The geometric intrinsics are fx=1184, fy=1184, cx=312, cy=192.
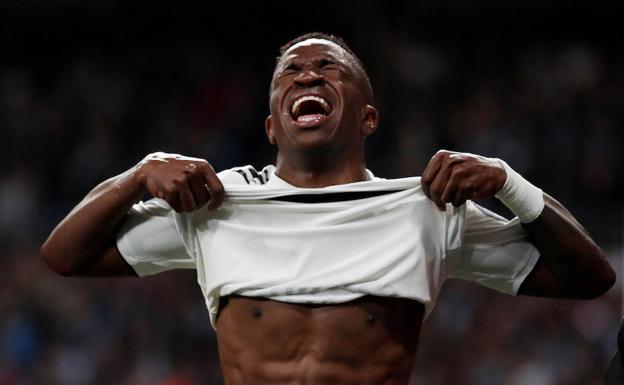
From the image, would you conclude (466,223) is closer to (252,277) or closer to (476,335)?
(252,277)

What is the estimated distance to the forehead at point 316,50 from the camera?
2676 millimetres

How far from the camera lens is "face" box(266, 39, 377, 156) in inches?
101

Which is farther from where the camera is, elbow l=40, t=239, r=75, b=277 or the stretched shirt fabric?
elbow l=40, t=239, r=75, b=277

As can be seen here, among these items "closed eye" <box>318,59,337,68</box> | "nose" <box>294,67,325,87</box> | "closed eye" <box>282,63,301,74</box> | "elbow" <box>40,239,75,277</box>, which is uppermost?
"closed eye" <box>318,59,337,68</box>

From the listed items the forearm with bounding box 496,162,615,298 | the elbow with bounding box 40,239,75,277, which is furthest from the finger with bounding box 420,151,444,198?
the elbow with bounding box 40,239,75,277

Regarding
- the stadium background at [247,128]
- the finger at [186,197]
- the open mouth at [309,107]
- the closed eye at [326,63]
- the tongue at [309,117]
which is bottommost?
the stadium background at [247,128]

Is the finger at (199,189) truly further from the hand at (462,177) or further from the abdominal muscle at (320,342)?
the hand at (462,177)

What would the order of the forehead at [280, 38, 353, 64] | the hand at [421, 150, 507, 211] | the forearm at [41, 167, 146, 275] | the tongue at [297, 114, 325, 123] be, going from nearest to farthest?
the hand at [421, 150, 507, 211] → the forearm at [41, 167, 146, 275] → the tongue at [297, 114, 325, 123] → the forehead at [280, 38, 353, 64]

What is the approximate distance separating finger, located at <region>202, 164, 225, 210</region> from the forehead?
15.3 inches

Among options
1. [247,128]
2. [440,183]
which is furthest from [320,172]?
[247,128]

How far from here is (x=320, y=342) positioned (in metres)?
2.42

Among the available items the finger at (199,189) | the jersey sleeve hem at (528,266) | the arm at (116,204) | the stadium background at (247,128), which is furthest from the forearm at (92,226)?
the stadium background at (247,128)

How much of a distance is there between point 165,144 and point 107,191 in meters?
4.39

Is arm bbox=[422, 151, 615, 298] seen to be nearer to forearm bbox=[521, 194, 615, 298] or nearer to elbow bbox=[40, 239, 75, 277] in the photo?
forearm bbox=[521, 194, 615, 298]
